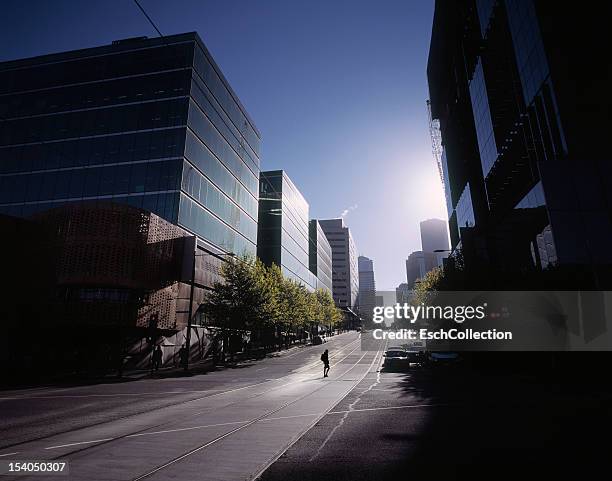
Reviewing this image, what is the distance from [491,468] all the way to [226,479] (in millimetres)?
4389

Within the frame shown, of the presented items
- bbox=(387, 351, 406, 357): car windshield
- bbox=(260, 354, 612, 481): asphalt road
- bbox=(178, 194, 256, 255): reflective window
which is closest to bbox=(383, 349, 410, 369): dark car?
bbox=(387, 351, 406, 357): car windshield

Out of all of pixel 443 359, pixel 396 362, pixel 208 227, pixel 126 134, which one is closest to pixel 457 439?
pixel 396 362

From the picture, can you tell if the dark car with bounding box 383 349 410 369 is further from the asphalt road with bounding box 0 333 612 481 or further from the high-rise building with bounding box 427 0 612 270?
the high-rise building with bounding box 427 0 612 270

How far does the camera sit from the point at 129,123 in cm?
4525

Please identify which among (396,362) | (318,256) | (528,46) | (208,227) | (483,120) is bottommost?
→ (396,362)

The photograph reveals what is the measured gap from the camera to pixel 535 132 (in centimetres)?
2672

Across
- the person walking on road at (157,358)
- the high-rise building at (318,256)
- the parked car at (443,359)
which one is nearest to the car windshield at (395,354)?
the parked car at (443,359)

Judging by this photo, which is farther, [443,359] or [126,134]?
[126,134]

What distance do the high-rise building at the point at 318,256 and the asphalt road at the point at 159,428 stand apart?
3514 inches

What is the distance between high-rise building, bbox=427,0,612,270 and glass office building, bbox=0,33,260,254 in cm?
3295

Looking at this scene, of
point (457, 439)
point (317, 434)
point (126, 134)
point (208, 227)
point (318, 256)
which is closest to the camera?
point (457, 439)

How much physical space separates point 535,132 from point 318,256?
85.2 meters

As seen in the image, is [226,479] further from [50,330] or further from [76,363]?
[50,330]

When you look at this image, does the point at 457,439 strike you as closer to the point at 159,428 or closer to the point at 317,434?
the point at 317,434
